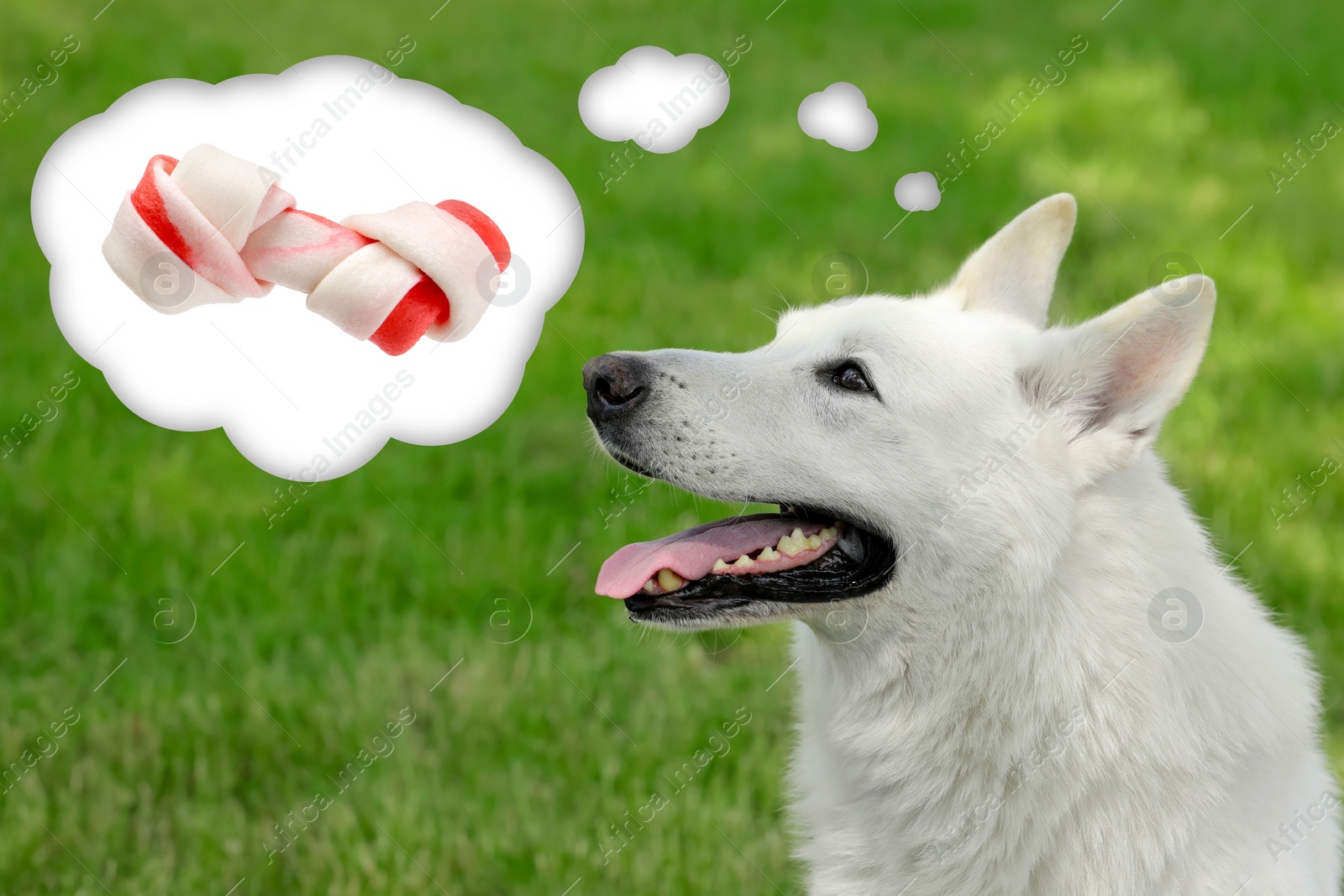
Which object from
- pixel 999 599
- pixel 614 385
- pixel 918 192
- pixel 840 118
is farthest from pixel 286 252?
pixel 840 118

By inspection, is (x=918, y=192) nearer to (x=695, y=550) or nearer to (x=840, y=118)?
(x=840, y=118)

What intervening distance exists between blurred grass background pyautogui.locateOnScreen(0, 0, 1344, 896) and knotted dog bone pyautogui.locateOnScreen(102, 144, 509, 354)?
47.0 inches

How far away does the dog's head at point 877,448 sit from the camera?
8.18 feet

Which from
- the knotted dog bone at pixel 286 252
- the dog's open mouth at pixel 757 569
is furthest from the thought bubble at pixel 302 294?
the dog's open mouth at pixel 757 569

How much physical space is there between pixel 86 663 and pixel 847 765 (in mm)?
2758

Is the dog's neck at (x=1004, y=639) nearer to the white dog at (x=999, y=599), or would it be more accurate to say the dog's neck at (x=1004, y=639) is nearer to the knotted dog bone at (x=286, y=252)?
the white dog at (x=999, y=599)

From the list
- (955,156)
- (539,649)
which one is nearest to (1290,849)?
(539,649)

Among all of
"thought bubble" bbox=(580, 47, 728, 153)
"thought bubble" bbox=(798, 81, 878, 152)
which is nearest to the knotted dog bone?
"thought bubble" bbox=(580, 47, 728, 153)

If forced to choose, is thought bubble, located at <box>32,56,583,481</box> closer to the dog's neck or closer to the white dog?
the white dog

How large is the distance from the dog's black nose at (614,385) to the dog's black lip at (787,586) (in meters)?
0.44

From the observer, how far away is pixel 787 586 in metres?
2.58

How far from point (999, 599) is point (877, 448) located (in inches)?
17.0

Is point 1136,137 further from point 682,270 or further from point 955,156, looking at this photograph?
point 682,270

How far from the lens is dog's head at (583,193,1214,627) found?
2.49 meters
